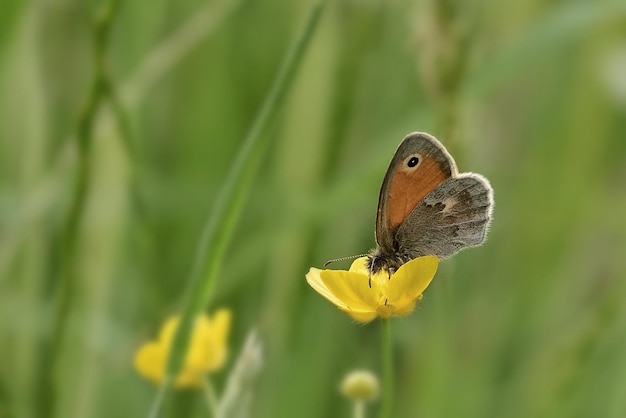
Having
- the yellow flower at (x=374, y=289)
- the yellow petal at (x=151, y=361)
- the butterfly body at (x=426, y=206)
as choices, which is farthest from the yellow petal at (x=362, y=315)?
the yellow petal at (x=151, y=361)

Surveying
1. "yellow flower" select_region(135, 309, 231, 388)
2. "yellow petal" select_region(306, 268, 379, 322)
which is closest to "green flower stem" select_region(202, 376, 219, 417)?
"yellow flower" select_region(135, 309, 231, 388)

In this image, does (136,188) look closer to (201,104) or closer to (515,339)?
(201,104)

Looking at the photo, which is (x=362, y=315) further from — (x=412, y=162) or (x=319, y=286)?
(x=412, y=162)

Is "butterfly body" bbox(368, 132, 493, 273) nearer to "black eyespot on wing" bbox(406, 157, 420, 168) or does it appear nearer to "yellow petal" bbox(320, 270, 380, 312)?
"black eyespot on wing" bbox(406, 157, 420, 168)

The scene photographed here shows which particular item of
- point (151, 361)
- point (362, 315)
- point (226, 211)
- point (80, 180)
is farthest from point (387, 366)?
point (80, 180)

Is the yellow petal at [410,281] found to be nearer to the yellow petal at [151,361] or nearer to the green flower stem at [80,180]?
the yellow petal at [151,361]

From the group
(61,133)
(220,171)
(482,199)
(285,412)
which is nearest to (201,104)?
(220,171)
